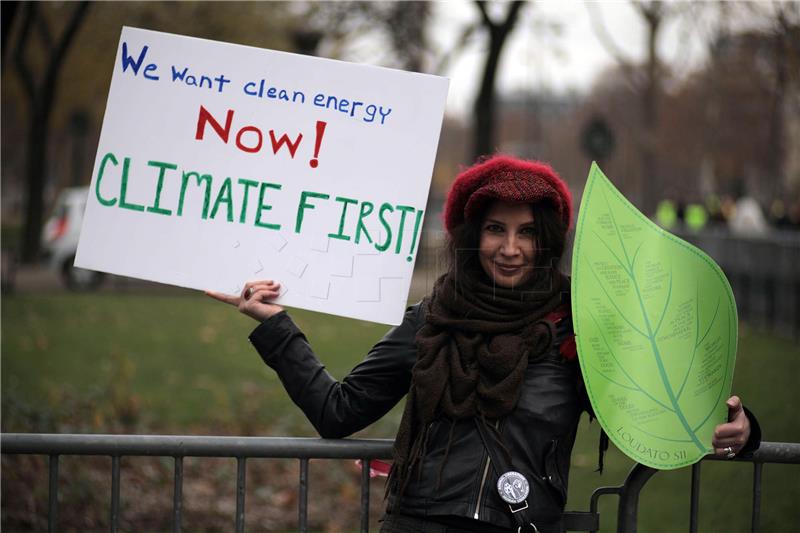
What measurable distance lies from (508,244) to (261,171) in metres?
0.82

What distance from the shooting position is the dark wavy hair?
120 inches

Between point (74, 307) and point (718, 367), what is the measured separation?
562 inches

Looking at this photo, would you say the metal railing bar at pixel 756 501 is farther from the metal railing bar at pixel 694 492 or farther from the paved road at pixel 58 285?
the paved road at pixel 58 285

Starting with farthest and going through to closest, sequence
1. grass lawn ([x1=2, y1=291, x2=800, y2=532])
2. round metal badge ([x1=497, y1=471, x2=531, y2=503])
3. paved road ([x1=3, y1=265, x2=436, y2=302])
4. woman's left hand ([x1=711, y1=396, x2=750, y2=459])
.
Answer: paved road ([x1=3, y1=265, x2=436, y2=302])
grass lawn ([x1=2, y1=291, x2=800, y2=532])
woman's left hand ([x1=711, y1=396, x2=750, y2=459])
round metal badge ([x1=497, y1=471, x2=531, y2=503])

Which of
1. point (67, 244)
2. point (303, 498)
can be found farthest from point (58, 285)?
point (303, 498)

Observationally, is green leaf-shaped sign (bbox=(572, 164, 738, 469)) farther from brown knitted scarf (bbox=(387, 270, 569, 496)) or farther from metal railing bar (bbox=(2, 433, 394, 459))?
metal railing bar (bbox=(2, 433, 394, 459))

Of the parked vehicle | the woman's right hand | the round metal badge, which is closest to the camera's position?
the round metal badge

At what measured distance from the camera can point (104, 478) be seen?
23.1 ft

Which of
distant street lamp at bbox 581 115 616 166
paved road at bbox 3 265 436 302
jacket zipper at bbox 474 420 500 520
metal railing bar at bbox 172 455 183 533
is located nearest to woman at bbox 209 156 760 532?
jacket zipper at bbox 474 420 500 520

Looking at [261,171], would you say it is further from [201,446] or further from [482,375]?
[482,375]

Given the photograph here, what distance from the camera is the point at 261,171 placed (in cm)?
332

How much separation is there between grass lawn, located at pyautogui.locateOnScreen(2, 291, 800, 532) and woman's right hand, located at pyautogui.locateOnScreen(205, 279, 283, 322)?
1972mm

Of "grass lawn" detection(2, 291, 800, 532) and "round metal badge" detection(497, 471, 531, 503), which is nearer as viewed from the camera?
"round metal badge" detection(497, 471, 531, 503)

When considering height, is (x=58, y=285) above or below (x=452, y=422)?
above
